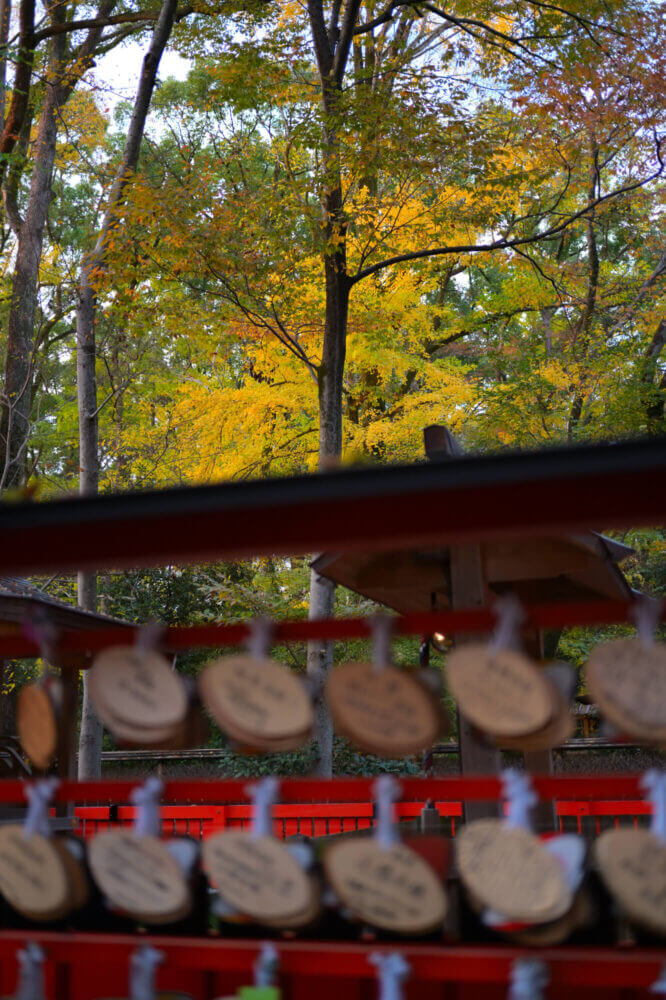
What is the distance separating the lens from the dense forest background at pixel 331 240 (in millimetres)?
11070

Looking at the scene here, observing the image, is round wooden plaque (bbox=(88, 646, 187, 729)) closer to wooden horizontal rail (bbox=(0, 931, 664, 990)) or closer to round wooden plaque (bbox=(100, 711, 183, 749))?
round wooden plaque (bbox=(100, 711, 183, 749))

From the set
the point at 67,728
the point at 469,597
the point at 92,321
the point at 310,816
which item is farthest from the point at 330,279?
the point at 469,597

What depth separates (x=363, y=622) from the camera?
7.69 ft

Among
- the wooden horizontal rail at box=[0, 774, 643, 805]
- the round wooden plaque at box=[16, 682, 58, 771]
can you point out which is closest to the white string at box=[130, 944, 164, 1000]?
the wooden horizontal rail at box=[0, 774, 643, 805]

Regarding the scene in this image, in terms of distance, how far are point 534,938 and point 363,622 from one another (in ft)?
2.65

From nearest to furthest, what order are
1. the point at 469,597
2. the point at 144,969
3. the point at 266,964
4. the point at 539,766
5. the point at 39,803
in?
1. the point at 266,964
2. the point at 144,969
3. the point at 39,803
4. the point at 469,597
5. the point at 539,766

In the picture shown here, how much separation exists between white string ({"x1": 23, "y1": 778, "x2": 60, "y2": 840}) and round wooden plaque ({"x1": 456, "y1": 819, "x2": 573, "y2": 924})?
105 cm

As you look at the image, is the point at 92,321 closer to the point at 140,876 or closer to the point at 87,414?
the point at 87,414

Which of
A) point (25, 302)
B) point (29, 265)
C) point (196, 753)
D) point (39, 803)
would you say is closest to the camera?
point (39, 803)

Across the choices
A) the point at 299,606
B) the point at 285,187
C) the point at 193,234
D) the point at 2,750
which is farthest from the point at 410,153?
the point at 2,750

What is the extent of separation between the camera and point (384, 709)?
227 centimetres

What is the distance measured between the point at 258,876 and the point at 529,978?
0.65 metres

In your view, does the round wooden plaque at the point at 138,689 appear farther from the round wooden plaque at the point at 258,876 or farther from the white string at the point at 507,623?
the white string at the point at 507,623

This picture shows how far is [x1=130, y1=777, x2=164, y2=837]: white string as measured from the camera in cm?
230
